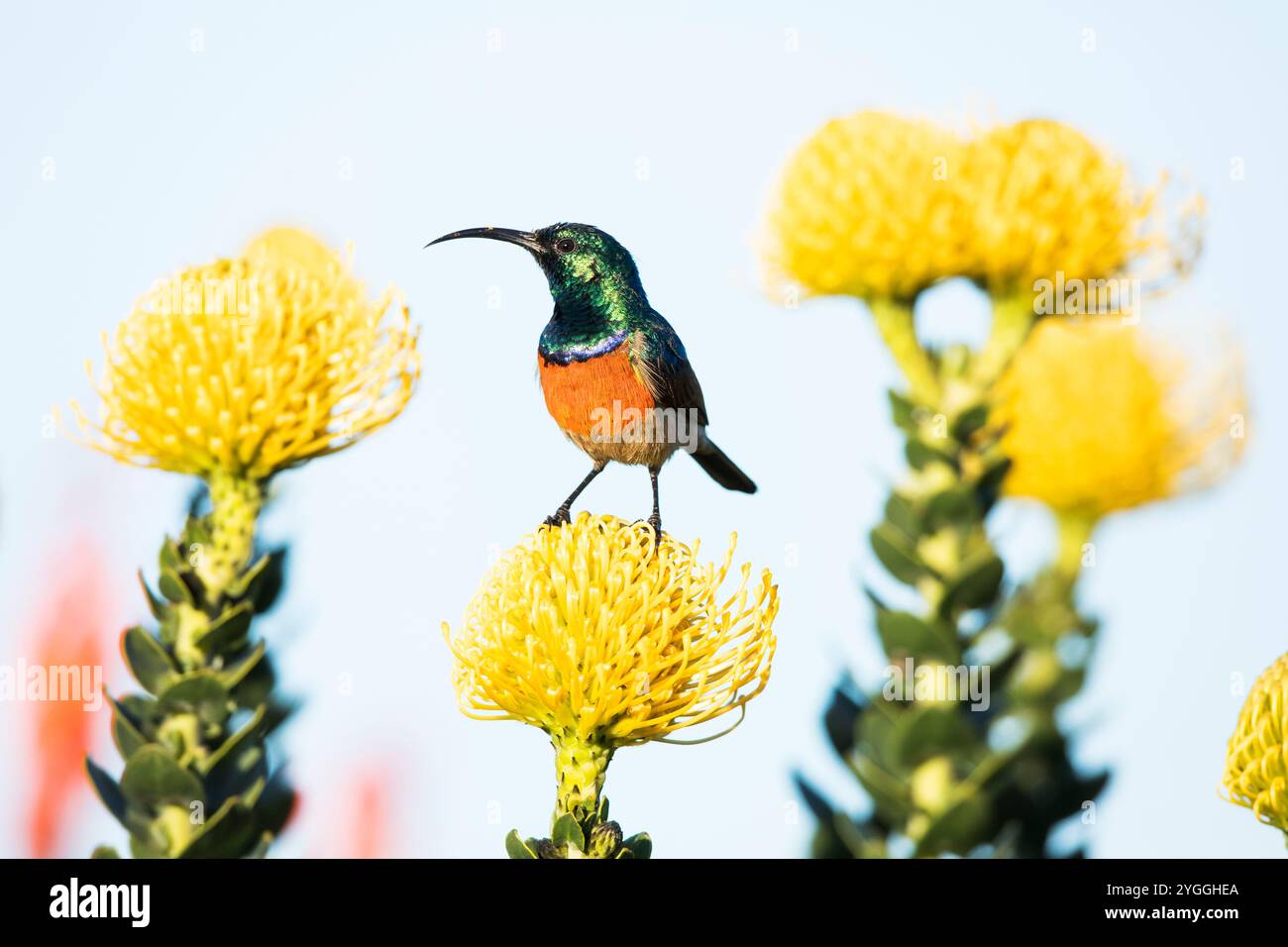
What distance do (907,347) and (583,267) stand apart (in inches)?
59.7

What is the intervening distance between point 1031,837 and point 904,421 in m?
1.73

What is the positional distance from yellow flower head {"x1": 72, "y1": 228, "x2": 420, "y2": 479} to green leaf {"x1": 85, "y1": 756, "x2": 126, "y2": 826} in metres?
1.05

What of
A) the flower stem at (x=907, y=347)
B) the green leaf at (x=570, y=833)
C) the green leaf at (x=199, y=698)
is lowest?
the green leaf at (x=570, y=833)

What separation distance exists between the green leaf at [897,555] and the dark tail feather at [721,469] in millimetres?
800

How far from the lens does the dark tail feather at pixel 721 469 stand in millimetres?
6252

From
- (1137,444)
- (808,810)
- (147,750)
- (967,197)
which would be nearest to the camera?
(147,750)

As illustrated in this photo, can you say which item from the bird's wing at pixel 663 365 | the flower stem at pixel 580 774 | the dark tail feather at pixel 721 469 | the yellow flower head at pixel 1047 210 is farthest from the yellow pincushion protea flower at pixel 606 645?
the yellow flower head at pixel 1047 210

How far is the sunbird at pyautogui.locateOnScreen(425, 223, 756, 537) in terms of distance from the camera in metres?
5.54

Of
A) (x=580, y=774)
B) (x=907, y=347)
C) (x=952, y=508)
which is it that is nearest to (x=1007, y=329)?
(x=907, y=347)

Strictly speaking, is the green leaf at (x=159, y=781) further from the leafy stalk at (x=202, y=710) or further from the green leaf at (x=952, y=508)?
the green leaf at (x=952, y=508)

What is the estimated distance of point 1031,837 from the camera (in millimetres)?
5852

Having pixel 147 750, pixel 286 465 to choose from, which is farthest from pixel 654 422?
pixel 147 750

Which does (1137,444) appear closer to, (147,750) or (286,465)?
(286,465)

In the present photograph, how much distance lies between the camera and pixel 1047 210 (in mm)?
6516
